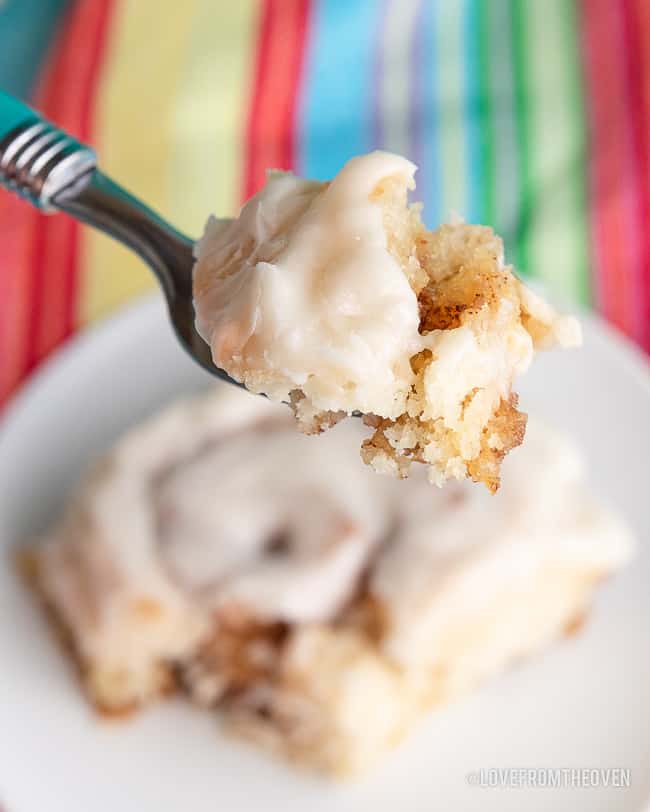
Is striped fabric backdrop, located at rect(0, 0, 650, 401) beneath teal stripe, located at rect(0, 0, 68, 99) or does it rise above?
beneath

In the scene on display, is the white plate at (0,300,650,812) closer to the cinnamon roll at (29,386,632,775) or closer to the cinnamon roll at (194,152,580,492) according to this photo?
the cinnamon roll at (29,386,632,775)

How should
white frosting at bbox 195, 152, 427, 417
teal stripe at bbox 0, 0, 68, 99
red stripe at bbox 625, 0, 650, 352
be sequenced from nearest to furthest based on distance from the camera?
1. white frosting at bbox 195, 152, 427, 417
2. red stripe at bbox 625, 0, 650, 352
3. teal stripe at bbox 0, 0, 68, 99

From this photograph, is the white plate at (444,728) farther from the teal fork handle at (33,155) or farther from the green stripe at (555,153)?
the teal fork handle at (33,155)

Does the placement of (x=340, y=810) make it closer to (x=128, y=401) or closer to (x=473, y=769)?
(x=473, y=769)

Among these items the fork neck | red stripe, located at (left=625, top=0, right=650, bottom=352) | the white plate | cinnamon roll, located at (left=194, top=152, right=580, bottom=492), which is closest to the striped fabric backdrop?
red stripe, located at (left=625, top=0, right=650, bottom=352)

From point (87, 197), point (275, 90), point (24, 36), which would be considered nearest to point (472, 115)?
point (275, 90)

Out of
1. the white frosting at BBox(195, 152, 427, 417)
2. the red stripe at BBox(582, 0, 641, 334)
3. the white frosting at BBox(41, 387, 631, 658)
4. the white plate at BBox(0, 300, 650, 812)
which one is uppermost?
the red stripe at BBox(582, 0, 641, 334)

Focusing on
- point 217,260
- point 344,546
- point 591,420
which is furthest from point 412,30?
point 217,260
